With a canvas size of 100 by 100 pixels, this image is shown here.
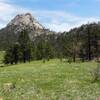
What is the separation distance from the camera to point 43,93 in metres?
26.5

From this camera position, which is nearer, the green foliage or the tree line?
the tree line

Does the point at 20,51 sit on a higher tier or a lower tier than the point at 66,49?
lower

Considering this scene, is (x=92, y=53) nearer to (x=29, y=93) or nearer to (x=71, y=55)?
(x=71, y=55)

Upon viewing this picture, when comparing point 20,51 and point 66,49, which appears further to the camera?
point 20,51

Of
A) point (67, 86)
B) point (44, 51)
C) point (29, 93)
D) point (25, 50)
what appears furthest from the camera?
point (44, 51)

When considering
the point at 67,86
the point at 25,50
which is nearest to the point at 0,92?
the point at 67,86

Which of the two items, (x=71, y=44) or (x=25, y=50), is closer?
(x=71, y=44)

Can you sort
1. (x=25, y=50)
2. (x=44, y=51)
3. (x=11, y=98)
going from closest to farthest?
(x=11, y=98), (x=25, y=50), (x=44, y=51)

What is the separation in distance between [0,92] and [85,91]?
7.17 m

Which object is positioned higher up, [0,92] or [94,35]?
[94,35]

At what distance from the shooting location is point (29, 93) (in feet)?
85.4

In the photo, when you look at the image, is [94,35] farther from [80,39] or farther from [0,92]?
[0,92]

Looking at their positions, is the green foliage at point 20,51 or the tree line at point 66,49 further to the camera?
the green foliage at point 20,51

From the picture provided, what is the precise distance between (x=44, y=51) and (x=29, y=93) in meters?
116
